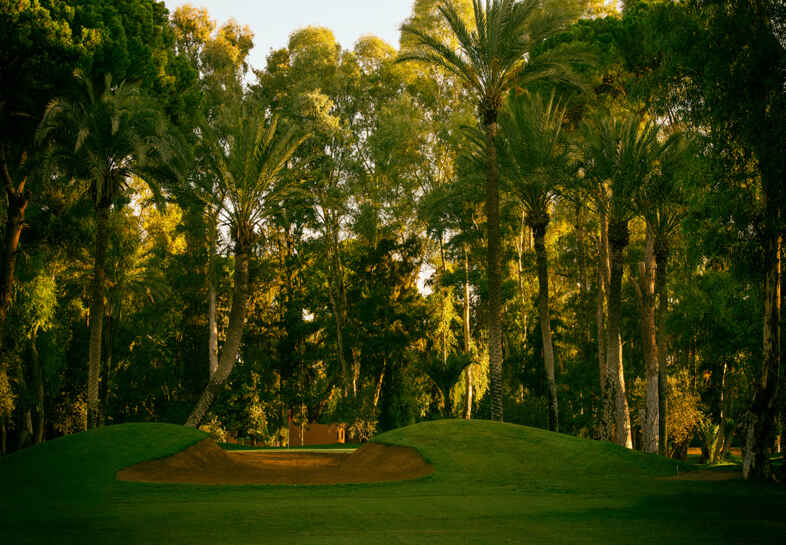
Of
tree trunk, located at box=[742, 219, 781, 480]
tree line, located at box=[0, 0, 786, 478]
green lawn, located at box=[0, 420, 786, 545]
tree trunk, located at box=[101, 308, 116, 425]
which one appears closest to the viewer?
green lawn, located at box=[0, 420, 786, 545]

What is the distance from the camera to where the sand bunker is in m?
16.9

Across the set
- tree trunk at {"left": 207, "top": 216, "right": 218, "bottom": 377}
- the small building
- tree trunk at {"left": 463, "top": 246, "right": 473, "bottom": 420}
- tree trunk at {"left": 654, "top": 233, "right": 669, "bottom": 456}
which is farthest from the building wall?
tree trunk at {"left": 654, "top": 233, "right": 669, "bottom": 456}

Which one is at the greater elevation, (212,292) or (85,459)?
(212,292)

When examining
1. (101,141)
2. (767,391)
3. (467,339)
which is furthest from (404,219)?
(767,391)

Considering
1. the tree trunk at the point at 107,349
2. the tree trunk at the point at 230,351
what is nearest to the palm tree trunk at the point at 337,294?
the tree trunk at the point at 230,351

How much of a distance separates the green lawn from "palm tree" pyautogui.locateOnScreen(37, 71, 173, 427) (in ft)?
22.1

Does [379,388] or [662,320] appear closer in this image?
[662,320]

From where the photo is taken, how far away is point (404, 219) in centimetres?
3841

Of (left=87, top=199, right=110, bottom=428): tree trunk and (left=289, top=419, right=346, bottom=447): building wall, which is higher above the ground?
(left=87, top=199, right=110, bottom=428): tree trunk

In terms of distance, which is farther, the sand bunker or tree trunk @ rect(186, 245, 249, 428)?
tree trunk @ rect(186, 245, 249, 428)

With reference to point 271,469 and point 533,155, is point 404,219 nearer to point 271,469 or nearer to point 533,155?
point 533,155

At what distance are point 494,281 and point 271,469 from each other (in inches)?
355

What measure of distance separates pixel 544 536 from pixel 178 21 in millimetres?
45920

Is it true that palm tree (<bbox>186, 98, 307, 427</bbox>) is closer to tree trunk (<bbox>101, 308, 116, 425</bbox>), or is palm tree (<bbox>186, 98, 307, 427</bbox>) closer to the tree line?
the tree line
